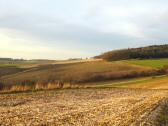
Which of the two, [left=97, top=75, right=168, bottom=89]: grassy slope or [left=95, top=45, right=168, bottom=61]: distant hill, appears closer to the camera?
[left=97, top=75, right=168, bottom=89]: grassy slope

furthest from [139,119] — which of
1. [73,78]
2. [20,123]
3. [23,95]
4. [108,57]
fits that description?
[108,57]

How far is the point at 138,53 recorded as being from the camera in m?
108

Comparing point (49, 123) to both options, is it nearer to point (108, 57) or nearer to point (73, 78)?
point (73, 78)

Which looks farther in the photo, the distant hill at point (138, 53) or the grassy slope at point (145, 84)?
the distant hill at point (138, 53)

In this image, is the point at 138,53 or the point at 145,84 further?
the point at 138,53

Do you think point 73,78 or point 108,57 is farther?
point 108,57

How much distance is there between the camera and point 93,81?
72.3 metres

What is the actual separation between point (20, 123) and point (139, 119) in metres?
5.30

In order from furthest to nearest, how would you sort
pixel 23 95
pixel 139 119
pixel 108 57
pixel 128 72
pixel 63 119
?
pixel 108 57 → pixel 128 72 → pixel 23 95 → pixel 63 119 → pixel 139 119

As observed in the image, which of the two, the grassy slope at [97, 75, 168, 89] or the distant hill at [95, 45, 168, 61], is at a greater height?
the distant hill at [95, 45, 168, 61]

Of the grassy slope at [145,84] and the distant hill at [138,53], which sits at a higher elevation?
the distant hill at [138,53]

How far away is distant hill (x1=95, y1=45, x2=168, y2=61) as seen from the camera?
10788 cm

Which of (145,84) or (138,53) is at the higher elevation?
(138,53)

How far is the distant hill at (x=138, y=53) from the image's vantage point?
107875 millimetres
